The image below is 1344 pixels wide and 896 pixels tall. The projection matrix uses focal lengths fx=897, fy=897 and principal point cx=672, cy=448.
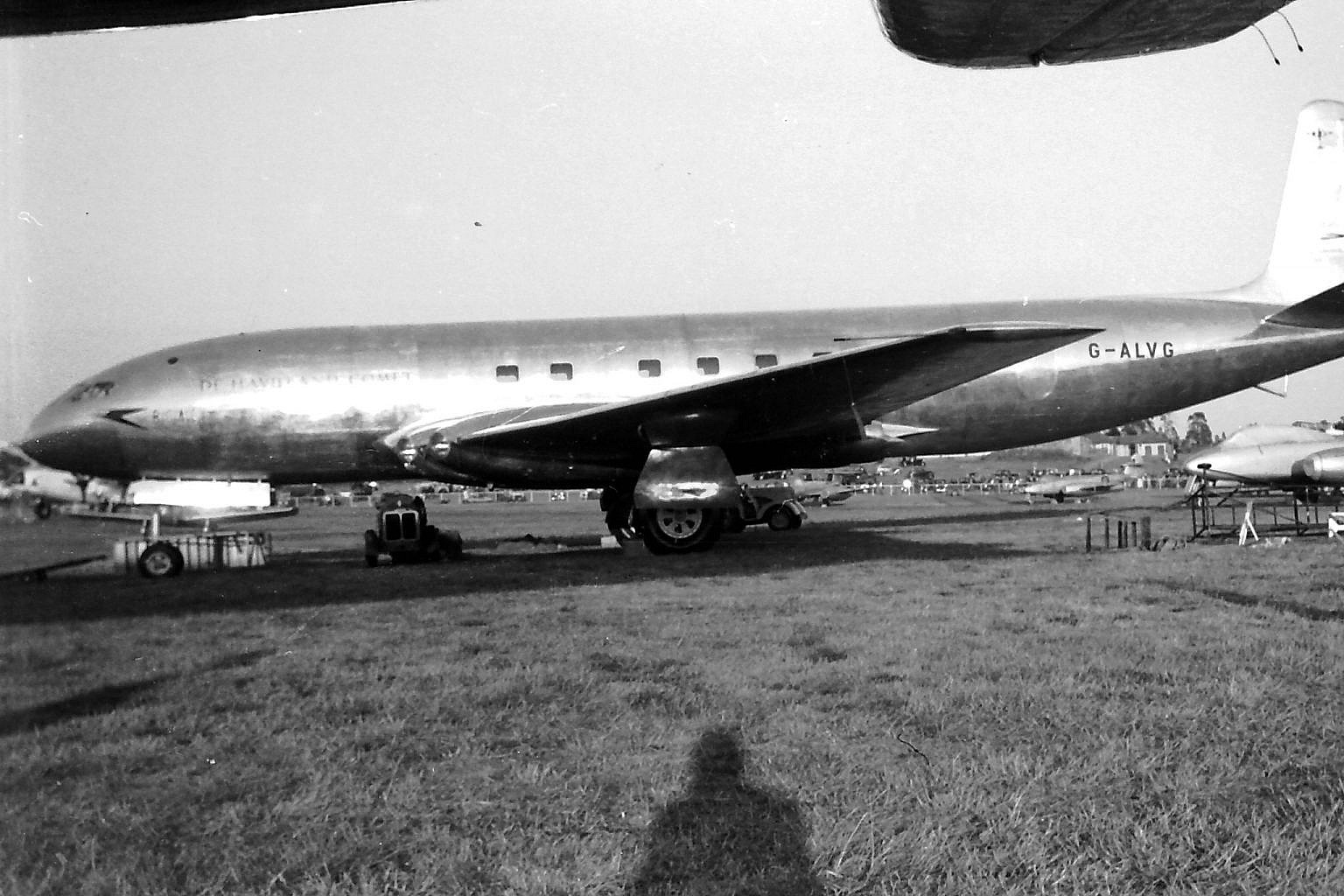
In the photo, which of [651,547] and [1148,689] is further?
[651,547]

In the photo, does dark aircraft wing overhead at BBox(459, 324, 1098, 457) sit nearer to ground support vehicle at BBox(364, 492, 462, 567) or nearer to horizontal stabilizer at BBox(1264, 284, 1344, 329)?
ground support vehicle at BBox(364, 492, 462, 567)

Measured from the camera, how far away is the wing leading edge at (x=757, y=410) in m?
8.98

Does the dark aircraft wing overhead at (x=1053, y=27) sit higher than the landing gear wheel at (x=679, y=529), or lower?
higher

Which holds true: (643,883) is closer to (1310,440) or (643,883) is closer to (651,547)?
(651,547)

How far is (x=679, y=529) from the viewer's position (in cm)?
1130

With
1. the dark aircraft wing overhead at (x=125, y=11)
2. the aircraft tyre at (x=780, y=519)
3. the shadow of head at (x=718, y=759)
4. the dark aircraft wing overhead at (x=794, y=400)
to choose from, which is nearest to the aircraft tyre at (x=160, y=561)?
the dark aircraft wing overhead at (x=794, y=400)

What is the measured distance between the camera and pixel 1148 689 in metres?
4.17

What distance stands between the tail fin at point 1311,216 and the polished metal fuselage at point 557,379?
2.92 ft

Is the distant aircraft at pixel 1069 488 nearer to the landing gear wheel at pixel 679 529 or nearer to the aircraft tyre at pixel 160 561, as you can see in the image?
the landing gear wheel at pixel 679 529

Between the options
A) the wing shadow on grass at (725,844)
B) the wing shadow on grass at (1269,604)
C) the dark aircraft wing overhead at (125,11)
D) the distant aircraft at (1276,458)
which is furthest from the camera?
the distant aircraft at (1276,458)

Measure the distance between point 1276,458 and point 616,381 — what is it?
17.5m

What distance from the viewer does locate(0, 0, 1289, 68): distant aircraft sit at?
2064 millimetres

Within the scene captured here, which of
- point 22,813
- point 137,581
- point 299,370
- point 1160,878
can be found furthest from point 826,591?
point 299,370

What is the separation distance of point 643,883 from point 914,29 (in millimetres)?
2337
